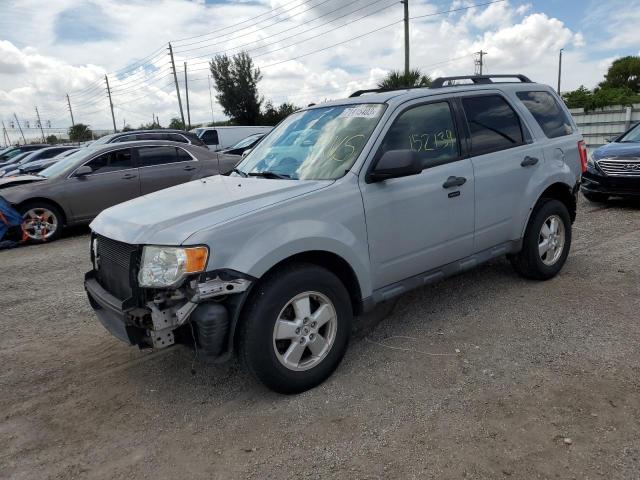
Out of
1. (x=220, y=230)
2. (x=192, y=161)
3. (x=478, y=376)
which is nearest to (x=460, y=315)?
(x=478, y=376)

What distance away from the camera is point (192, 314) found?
9.29 feet

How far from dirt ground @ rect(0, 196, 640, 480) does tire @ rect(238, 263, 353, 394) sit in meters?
0.17

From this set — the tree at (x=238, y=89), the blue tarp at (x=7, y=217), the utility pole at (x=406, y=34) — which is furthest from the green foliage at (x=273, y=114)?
the blue tarp at (x=7, y=217)

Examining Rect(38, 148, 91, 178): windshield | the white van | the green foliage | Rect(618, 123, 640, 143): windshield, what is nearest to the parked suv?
Rect(618, 123, 640, 143): windshield

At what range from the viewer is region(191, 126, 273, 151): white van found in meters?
20.9

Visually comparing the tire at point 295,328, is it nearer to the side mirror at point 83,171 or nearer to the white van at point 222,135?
the side mirror at point 83,171

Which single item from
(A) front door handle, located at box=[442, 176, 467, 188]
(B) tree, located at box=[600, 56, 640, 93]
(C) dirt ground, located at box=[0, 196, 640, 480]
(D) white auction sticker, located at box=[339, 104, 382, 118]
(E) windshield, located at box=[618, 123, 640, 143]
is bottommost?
(C) dirt ground, located at box=[0, 196, 640, 480]

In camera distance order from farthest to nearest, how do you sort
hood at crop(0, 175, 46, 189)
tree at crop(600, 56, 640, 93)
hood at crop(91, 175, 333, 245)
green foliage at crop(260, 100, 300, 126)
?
tree at crop(600, 56, 640, 93) < green foliage at crop(260, 100, 300, 126) < hood at crop(0, 175, 46, 189) < hood at crop(91, 175, 333, 245)

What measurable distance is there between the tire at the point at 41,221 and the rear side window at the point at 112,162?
99 centimetres

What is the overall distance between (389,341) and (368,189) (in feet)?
4.16

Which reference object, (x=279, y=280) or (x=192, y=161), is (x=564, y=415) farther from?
(x=192, y=161)

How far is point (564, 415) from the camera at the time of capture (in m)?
2.84

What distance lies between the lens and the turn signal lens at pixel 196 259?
2.77 metres

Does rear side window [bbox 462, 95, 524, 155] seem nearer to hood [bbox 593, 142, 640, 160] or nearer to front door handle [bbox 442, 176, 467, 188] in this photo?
front door handle [bbox 442, 176, 467, 188]
